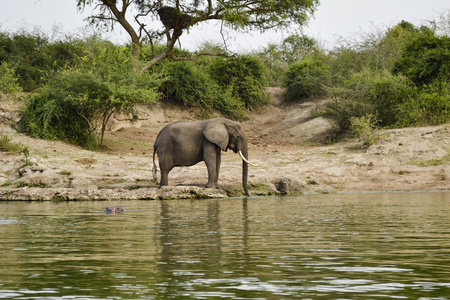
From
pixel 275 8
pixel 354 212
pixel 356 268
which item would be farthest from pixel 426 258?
pixel 275 8

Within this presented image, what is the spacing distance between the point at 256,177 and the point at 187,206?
4.54 m

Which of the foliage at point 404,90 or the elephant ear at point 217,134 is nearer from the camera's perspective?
the elephant ear at point 217,134

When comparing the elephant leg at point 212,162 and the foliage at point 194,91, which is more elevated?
the foliage at point 194,91

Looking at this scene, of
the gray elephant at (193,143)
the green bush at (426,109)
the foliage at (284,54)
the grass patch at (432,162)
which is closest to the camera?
the gray elephant at (193,143)

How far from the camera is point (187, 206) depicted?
12031mm

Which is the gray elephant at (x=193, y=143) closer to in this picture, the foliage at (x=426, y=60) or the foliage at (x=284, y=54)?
the foliage at (x=426, y=60)

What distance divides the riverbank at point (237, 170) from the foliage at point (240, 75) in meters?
8.67

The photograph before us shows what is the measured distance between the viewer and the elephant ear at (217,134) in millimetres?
15137

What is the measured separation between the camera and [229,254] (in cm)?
567

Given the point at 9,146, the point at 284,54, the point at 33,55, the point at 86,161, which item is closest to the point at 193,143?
the point at 86,161

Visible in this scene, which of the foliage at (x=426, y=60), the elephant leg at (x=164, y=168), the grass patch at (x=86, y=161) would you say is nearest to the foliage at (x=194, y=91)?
the foliage at (x=426, y=60)

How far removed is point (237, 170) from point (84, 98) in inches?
257

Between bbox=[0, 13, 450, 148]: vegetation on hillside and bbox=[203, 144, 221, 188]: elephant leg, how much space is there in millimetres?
6949

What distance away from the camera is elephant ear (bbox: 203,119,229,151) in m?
15.1
